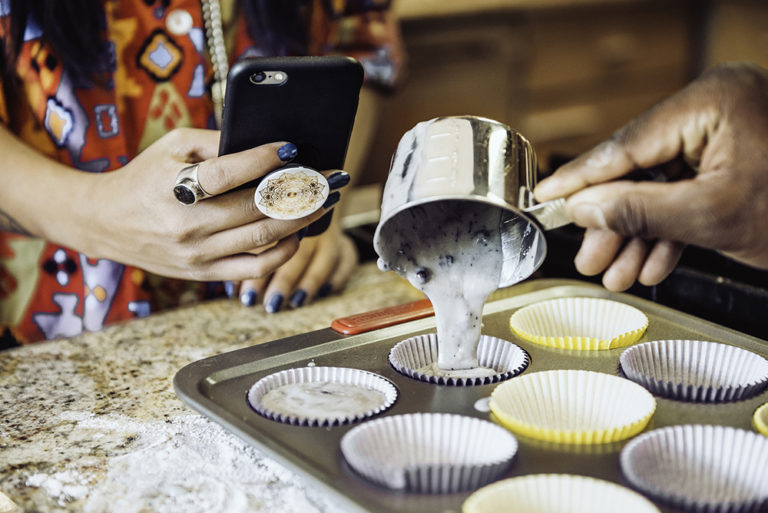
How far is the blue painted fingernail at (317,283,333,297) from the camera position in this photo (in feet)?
4.24

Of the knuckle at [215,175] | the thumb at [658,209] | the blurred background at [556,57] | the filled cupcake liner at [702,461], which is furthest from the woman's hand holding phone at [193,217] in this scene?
the blurred background at [556,57]

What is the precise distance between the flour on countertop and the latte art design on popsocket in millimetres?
254

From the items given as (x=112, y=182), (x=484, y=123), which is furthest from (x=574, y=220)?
(x=112, y=182)

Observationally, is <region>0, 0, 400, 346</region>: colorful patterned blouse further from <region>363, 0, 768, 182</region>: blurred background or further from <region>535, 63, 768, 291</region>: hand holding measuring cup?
<region>363, 0, 768, 182</region>: blurred background

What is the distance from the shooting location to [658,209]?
0.74 meters

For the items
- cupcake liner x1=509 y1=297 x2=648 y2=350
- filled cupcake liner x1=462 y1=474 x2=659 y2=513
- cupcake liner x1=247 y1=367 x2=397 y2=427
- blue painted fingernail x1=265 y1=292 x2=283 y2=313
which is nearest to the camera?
filled cupcake liner x1=462 y1=474 x2=659 y2=513

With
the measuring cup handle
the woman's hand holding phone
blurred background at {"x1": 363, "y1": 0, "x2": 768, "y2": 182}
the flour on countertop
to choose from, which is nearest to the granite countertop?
the flour on countertop

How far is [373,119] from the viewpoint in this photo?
173 centimetres

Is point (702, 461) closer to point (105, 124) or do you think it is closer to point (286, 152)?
point (286, 152)

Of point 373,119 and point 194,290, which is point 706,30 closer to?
point 373,119

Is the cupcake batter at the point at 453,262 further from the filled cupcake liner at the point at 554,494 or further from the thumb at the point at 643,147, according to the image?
the filled cupcake liner at the point at 554,494

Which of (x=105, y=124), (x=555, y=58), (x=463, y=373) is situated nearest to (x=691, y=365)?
(x=463, y=373)

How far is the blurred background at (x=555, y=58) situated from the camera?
9.72 feet

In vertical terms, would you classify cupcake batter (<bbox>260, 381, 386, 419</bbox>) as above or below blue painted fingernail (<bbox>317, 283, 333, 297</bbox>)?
above
